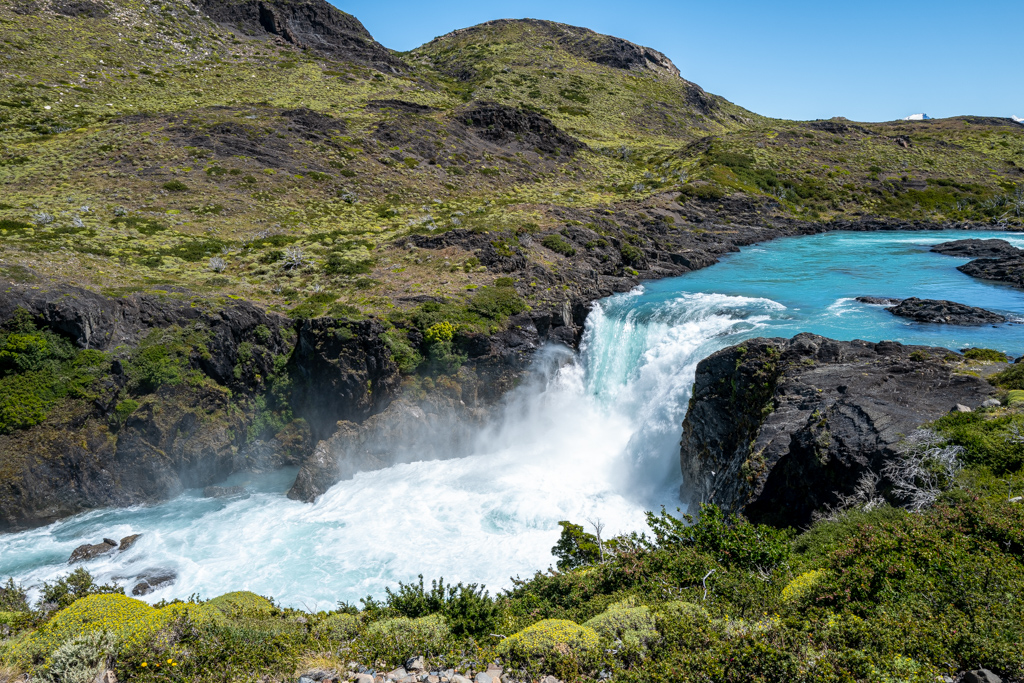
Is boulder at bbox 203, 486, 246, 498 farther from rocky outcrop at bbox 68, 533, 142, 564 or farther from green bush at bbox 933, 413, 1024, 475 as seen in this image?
green bush at bbox 933, 413, 1024, 475

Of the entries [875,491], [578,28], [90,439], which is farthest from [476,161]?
[578,28]

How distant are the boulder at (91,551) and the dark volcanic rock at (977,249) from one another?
58783 mm

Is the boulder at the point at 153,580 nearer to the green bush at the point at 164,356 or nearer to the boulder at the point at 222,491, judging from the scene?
the boulder at the point at 222,491

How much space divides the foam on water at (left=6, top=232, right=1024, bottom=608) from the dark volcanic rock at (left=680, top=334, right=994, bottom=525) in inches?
127

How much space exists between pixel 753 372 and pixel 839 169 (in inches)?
2755

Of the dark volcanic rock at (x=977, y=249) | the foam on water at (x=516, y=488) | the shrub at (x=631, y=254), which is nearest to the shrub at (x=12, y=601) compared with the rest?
the foam on water at (x=516, y=488)

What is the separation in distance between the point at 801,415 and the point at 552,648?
12.5m

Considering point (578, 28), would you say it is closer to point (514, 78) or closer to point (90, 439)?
point (514, 78)

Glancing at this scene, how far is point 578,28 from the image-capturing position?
140 metres

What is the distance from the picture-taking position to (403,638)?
28.7 ft

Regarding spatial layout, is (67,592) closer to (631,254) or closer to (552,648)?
(552,648)

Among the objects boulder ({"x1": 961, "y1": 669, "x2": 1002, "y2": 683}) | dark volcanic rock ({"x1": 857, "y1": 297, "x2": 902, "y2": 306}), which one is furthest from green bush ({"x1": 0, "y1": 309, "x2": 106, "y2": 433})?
dark volcanic rock ({"x1": 857, "y1": 297, "x2": 902, "y2": 306})

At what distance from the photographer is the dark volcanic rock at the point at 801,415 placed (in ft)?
46.1

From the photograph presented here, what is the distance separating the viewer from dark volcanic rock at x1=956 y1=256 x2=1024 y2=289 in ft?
118
